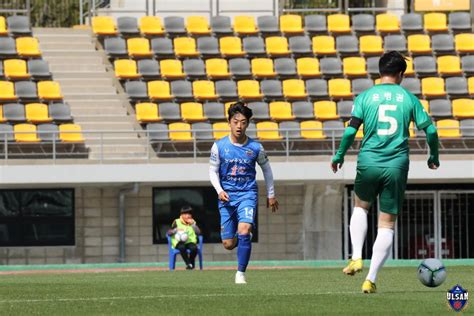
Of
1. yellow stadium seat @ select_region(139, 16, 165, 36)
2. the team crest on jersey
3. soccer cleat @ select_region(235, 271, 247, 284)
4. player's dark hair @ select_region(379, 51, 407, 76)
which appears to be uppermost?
yellow stadium seat @ select_region(139, 16, 165, 36)

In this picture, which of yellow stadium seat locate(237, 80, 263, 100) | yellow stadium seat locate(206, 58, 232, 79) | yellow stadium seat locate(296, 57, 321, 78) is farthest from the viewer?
yellow stadium seat locate(296, 57, 321, 78)

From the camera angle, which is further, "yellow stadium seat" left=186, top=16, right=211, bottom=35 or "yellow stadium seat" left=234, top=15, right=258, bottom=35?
"yellow stadium seat" left=234, top=15, right=258, bottom=35

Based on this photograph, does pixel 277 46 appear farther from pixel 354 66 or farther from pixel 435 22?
pixel 435 22

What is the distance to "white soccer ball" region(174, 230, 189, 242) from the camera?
25672mm

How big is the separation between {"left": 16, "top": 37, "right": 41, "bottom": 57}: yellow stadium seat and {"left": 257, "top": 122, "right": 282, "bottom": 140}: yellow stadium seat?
595 centimetres

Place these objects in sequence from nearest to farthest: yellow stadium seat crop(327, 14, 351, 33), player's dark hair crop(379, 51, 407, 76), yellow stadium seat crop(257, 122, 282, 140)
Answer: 1. player's dark hair crop(379, 51, 407, 76)
2. yellow stadium seat crop(257, 122, 282, 140)
3. yellow stadium seat crop(327, 14, 351, 33)

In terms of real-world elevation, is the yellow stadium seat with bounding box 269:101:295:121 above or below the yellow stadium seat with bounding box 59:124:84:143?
above

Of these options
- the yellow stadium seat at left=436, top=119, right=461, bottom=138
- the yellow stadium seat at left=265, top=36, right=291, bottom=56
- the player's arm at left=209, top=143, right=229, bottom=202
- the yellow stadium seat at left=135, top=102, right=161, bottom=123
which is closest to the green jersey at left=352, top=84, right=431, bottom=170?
the player's arm at left=209, top=143, right=229, bottom=202

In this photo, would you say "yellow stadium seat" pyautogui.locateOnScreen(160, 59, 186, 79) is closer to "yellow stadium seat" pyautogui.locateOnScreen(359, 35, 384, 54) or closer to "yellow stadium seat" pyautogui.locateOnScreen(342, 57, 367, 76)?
"yellow stadium seat" pyautogui.locateOnScreen(342, 57, 367, 76)

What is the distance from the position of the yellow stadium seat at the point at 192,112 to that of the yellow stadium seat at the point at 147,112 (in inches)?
24.9

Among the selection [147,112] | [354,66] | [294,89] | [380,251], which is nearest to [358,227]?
[380,251]

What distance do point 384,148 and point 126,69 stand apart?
2249 cm

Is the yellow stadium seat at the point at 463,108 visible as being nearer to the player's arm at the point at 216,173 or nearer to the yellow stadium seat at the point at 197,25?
the yellow stadium seat at the point at 197,25

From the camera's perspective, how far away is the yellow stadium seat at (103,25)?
35094 mm
